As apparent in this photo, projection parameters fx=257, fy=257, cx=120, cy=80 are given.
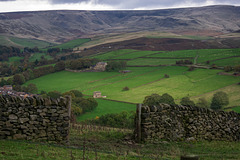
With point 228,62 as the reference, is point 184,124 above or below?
below

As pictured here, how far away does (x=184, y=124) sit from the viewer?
1566 cm

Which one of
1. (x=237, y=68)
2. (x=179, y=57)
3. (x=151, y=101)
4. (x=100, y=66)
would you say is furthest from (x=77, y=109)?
(x=179, y=57)

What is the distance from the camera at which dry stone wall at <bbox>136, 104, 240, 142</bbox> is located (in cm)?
1431

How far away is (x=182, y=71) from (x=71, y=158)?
96.7m

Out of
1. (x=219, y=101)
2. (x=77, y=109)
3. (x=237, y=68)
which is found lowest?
(x=77, y=109)

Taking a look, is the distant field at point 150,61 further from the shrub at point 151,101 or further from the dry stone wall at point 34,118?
the dry stone wall at point 34,118

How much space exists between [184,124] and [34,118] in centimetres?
878

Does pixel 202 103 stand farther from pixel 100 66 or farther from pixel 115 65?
pixel 100 66

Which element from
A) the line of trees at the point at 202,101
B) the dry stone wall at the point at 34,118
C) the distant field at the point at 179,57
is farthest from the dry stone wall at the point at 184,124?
the distant field at the point at 179,57

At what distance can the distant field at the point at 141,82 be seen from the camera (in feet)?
260

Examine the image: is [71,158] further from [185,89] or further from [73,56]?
[73,56]

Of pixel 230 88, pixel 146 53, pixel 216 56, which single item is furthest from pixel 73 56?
pixel 230 88

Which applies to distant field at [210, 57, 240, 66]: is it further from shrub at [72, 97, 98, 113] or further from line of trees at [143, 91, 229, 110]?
shrub at [72, 97, 98, 113]

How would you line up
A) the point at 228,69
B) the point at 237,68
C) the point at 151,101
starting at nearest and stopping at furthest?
1. the point at 151,101
2. the point at 237,68
3. the point at 228,69
